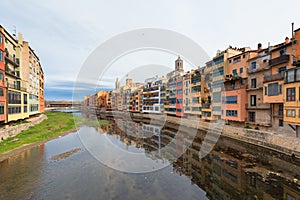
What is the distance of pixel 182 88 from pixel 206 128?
16.1 m

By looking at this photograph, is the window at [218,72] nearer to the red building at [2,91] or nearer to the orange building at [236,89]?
the orange building at [236,89]

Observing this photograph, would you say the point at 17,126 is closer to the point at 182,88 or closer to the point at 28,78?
the point at 28,78

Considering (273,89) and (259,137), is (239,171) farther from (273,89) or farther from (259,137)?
(273,89)

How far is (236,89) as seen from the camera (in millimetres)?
29938

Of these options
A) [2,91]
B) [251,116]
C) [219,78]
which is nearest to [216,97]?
[219,78]

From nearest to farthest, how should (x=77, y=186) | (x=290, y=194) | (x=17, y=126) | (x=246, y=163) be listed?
(x=290, y=194)
(x=77, y=186)
(x=246, y=163)
(x=17, y=126)

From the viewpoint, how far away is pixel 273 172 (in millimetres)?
15617

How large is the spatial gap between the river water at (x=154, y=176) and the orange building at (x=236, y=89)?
8.89m

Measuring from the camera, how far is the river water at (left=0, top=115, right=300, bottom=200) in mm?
12125

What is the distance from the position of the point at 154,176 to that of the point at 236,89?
82.4ft

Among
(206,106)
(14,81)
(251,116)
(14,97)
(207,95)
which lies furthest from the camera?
(207,95)

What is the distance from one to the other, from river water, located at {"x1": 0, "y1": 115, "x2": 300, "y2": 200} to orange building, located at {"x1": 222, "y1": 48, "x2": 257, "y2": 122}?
8.89 metres

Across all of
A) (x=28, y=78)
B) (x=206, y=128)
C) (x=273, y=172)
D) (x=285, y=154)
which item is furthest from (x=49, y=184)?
(x=28, y=78)

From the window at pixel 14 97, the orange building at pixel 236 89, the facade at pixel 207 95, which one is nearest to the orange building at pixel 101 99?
the window at pixel 14 97
